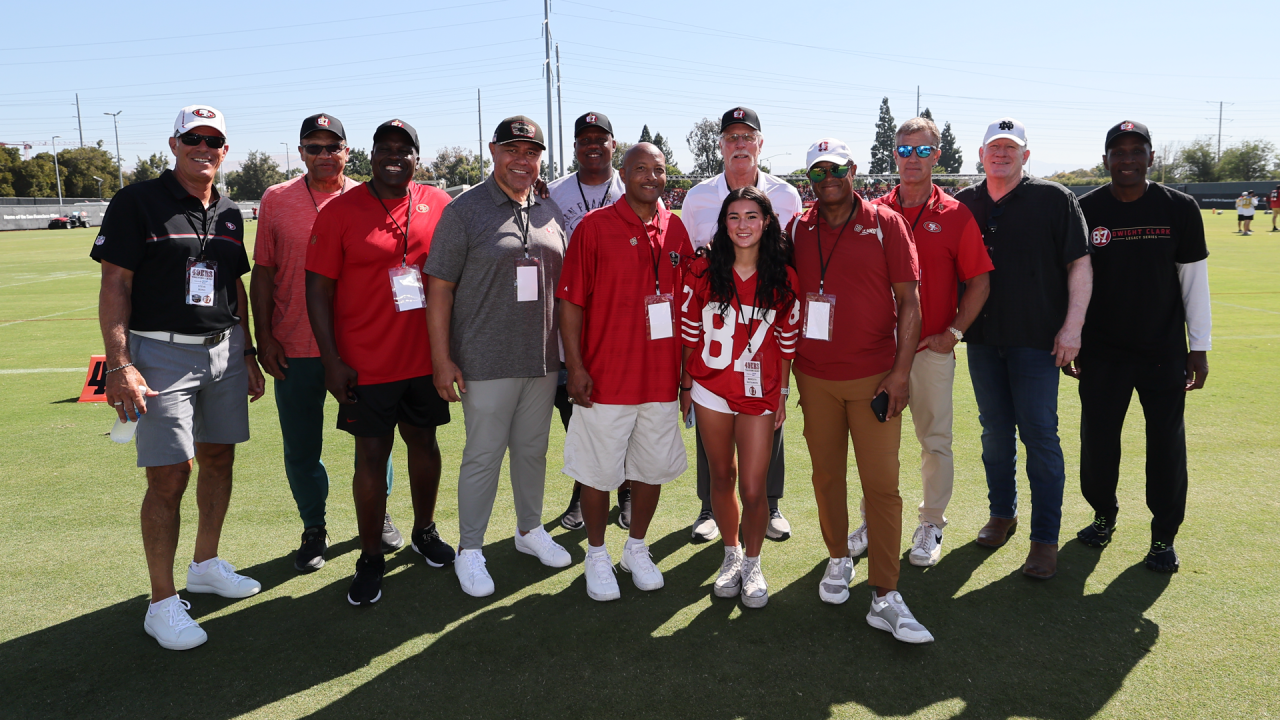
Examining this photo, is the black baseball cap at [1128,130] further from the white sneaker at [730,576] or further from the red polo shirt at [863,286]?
the white sneaker at [730,576]

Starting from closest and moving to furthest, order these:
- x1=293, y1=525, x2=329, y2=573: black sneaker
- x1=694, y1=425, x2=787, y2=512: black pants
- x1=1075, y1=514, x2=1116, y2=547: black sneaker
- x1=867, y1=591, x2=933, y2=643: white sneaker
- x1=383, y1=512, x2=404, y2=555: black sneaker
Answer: x1=867, y1=591, x2=933, y2=643: white sneaker, x1=293, y1=525, x2=329, y2=573: black sneaker, x1=1075, y1=514, x2=1116, y2=547: black sneaker, x1=383, y1=512, x2=404, y2=555: black sneaker, x1=694, y1=425, x2=787, y2=512: black pants

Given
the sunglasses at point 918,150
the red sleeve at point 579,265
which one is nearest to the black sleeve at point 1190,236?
the sunglasses at point 918,150

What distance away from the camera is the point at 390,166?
3.76 metres

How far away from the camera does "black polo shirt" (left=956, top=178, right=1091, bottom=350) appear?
12.6ft

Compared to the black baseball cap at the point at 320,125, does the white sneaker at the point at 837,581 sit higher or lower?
lower

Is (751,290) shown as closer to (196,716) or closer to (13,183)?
(196,716)

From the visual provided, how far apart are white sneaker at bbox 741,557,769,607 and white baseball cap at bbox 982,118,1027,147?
8.19 feet

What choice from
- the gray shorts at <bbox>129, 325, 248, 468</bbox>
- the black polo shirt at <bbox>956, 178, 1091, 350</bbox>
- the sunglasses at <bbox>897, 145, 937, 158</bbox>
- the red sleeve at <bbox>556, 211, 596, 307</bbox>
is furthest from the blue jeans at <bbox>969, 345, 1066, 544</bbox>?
the gray shorts at <bbox>129, 325, 248, 468</bbox>

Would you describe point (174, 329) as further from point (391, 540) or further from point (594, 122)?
point (594, 122)

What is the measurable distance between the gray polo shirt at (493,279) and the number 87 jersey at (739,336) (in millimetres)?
754

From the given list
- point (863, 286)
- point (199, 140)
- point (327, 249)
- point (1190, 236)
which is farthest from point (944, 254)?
point (199, 140)

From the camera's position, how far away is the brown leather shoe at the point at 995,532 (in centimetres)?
417

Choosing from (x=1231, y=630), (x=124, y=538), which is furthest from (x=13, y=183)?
(x=1231, y=630)

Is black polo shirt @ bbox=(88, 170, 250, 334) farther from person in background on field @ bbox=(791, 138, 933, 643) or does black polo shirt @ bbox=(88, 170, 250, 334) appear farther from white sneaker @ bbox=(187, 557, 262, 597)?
person in background on field @ bbox=(791, 138, 933, 643)
